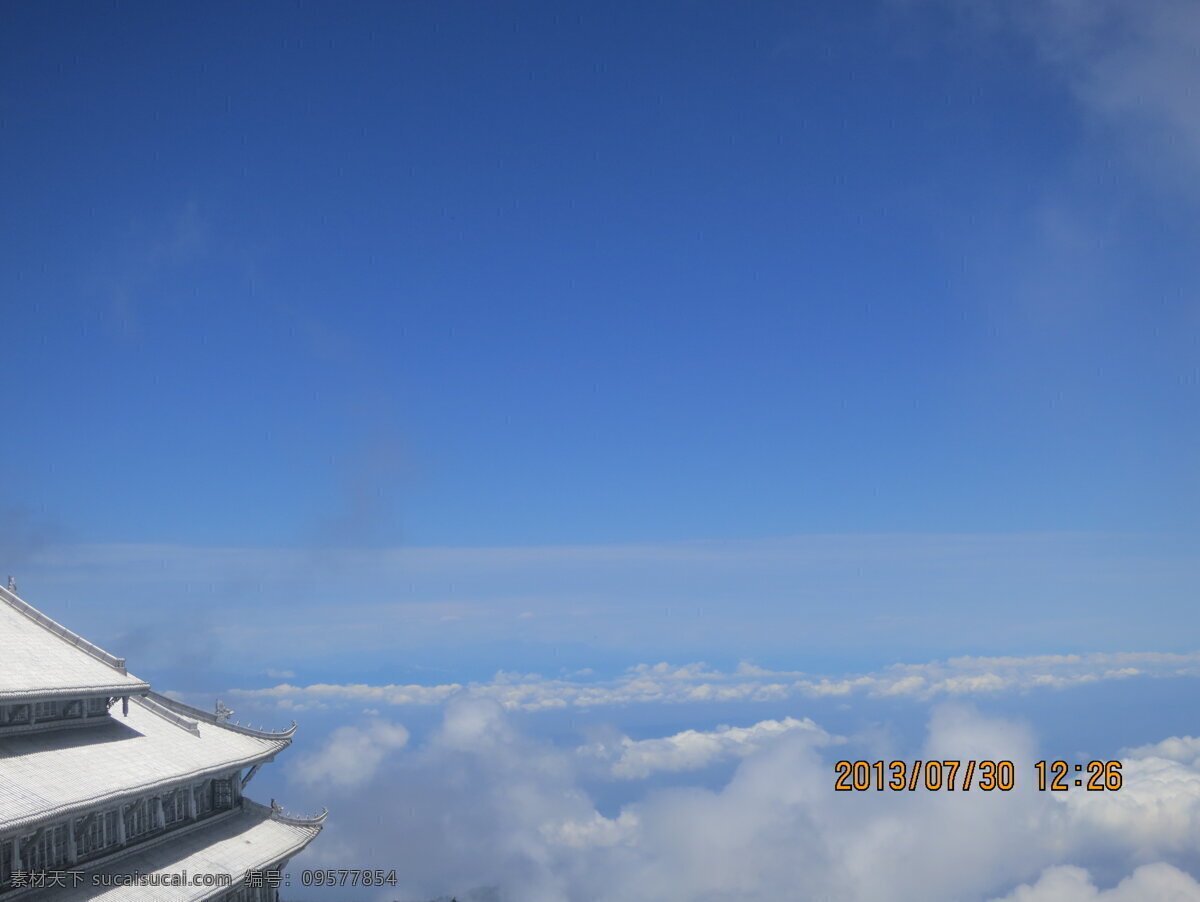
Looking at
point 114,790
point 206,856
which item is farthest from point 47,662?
point 206,856

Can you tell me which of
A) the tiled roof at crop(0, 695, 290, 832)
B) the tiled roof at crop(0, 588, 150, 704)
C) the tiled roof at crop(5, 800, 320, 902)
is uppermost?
the tiled roof at crop(0, 588, 150, 704)

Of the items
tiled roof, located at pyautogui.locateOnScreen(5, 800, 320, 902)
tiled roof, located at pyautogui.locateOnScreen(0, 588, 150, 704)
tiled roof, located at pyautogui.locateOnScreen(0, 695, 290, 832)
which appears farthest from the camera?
tiled roof, located at pyautogui.locateOnScreen(0, 588, 150, 704)

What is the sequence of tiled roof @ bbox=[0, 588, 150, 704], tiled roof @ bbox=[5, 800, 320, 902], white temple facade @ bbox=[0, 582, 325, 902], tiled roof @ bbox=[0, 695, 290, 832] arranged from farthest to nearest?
tiled roof @ bbox=[0, 588, 150, 704]
tiled roof @ bbox=[5, 800, 320, 902]
white temple facade @ bbox=[0, 582, 325, 902]
tiled roof @ bbox=[0, 695, 290, 832]

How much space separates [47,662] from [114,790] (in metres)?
10.6

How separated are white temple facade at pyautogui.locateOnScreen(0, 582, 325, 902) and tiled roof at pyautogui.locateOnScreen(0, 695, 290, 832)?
99 mm

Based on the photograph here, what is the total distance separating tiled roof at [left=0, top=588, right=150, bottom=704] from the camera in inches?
1988

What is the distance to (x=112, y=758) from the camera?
5269 cm

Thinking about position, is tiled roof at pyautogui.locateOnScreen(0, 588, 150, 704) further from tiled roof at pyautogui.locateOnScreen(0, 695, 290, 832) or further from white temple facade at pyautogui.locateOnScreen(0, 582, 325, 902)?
tiled roof at pyautogui.locateOnScreen(0, 695, 290, 832)

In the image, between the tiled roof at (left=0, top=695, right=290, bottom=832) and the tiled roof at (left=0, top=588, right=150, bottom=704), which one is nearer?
the tiled roof at (left=0, top=695, right=290, bottom=832)

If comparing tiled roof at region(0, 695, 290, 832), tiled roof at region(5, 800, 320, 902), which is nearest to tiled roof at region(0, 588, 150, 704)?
tiled roof at region(0, 695, 290, 832)

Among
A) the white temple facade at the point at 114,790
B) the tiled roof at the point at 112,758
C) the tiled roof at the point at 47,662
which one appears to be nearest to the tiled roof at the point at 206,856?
the white temple facade at the point at 114,790

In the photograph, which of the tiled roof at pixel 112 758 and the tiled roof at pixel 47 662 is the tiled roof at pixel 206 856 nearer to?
→ the tiled roof at pixel 112 758

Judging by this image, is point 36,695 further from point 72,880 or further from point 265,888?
point 265,888

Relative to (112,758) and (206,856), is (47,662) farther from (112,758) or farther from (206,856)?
(206,856)
